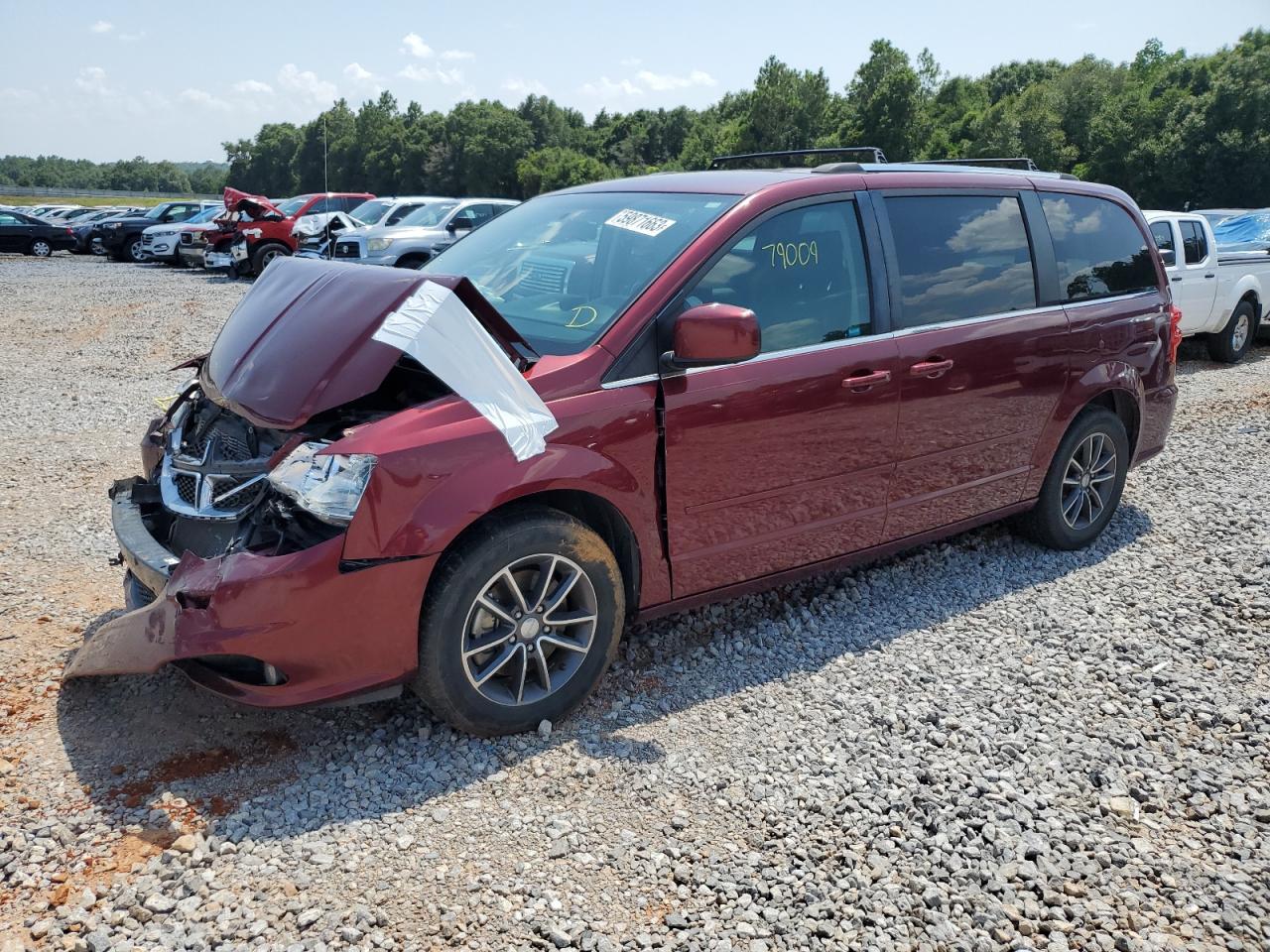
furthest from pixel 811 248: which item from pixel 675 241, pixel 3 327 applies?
pixel 3 327

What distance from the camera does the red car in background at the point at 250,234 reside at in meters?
21.4

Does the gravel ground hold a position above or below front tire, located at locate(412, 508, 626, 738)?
below

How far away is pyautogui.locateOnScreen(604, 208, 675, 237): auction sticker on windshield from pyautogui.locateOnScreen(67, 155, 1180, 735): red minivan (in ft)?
0.04

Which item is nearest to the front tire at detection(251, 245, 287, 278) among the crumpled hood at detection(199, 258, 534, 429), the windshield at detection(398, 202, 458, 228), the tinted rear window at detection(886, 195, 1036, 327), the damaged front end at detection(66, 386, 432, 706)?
the windshield at detection(398, 202, 458, 228)

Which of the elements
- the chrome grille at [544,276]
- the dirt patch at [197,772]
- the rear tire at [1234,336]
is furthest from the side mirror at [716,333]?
the rear tire at [1234,336]

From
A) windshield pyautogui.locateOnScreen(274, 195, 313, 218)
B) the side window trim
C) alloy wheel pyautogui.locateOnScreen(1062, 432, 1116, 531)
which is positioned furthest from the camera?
windshield pyautogui.locateOnScreen(274, 195, 313, 218)

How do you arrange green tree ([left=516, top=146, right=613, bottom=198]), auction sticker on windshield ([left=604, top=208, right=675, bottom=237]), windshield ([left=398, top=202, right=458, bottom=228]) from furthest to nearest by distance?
green tree ([left=516, top=146, right=613, bottom=198]) → windshield ([left=398, top=202, right=458, bottom=228]) → auction sticker on windshield ([left=604, top=208, right=675, bottom=237])

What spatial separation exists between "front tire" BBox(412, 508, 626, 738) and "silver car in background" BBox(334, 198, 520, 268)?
1400 cm

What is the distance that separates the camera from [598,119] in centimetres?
11662

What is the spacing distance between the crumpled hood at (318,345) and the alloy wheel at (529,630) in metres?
0.75

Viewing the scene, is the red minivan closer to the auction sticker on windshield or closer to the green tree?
the auction sticker on windshield

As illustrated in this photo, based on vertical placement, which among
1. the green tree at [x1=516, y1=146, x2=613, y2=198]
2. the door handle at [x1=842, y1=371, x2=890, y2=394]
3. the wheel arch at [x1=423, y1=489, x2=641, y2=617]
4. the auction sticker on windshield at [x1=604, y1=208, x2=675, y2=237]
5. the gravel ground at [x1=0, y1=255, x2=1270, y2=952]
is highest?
the green tree at [x1=516, y1=146, x2=613, y2=198]

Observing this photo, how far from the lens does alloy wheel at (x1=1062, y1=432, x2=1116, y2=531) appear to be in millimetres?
5379

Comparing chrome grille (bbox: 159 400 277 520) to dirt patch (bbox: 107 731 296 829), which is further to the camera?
chrome grille (bbox: 159 400 277 520)
